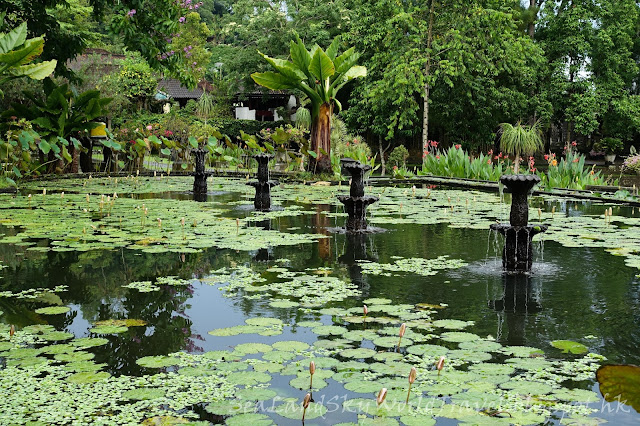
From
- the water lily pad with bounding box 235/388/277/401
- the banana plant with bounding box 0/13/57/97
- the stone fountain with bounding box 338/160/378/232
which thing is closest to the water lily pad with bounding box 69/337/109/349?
the water lily pad with bounding box 235/388/277/401

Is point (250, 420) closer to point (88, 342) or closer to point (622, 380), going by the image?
point (88, 342)

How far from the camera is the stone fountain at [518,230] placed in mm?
6031

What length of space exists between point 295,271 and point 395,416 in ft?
10.4

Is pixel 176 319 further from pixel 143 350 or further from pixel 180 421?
pixel 180 421

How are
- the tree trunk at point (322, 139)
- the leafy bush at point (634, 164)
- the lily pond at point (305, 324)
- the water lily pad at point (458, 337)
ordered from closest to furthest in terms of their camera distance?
the lily pond at point (305, 324), the water lily pad at point (458, 337), the tree trunk at point (322, 139), the leafy bush at point (634, 164)

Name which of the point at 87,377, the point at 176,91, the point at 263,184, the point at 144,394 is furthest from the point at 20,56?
the point at 176,91

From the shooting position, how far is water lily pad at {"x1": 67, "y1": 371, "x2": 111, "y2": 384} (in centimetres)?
328

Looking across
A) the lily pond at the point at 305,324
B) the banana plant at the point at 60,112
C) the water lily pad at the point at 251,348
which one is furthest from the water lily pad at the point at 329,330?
the banana plant at the point at 60,112

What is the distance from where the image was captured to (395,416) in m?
2.92

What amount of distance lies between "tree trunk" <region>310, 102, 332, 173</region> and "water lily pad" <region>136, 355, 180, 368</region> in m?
13.5

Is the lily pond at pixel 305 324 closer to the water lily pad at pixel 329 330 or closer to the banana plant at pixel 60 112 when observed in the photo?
the water lily pad at pixel 329 330

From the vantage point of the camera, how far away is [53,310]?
461 cm

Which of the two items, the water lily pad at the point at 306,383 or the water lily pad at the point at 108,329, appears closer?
the water lily pad at the point at 306,383

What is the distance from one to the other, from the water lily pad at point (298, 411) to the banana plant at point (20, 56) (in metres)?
9.04
